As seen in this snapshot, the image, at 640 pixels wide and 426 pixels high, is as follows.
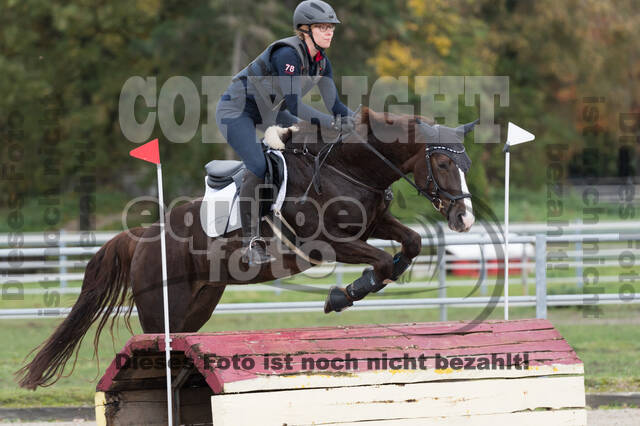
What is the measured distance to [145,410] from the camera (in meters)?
4.47

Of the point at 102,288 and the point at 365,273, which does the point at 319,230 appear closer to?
the point at 365,273

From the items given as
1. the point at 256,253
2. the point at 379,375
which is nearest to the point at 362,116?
the point at 256,253

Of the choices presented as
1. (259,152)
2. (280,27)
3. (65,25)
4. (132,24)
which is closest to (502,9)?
(280,27)

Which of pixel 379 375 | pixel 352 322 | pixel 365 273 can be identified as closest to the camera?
pixel 379 375

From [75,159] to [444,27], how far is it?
1114 cm

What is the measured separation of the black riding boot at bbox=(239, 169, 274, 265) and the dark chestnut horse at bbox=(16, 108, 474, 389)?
10 cm

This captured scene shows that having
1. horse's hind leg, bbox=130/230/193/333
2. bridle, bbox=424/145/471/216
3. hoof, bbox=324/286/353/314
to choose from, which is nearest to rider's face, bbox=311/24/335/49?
bridle, bbox=424/145/471/216

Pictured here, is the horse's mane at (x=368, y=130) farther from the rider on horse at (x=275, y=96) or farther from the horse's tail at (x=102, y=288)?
the horse's tail at (x=102, y=288)

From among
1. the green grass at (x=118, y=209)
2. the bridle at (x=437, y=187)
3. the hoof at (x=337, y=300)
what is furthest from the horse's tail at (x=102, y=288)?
the green grass at (x=118, y=209)

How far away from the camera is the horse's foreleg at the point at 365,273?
15.6ft

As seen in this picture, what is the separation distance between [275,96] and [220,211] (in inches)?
32.0

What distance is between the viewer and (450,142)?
15.5 ft

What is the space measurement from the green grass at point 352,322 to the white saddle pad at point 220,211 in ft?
4.31

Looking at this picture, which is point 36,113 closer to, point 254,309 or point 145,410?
point 254,309
